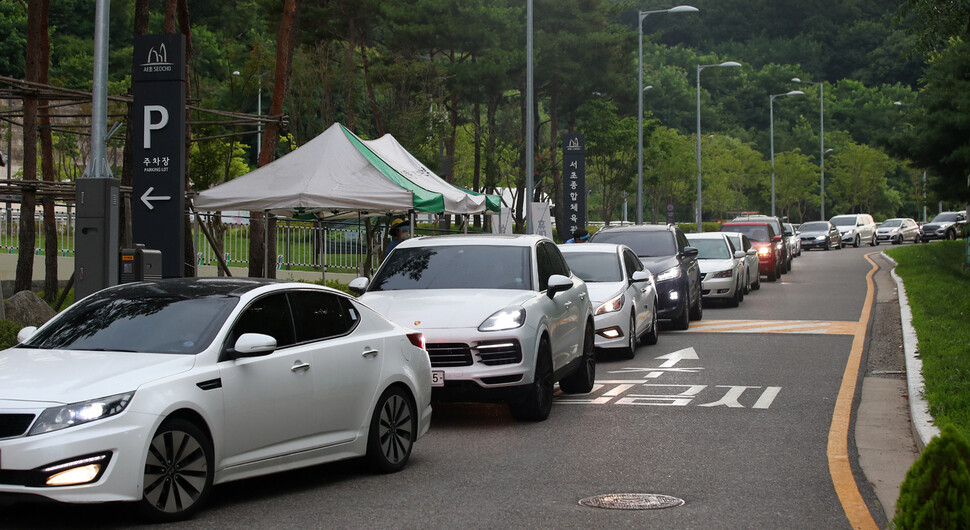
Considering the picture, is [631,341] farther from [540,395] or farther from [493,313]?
[493,313]

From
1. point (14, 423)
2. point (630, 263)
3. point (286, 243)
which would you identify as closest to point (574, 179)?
point (286, 243)

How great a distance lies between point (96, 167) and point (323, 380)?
6.61m

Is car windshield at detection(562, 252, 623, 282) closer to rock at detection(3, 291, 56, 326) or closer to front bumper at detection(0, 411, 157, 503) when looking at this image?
rock at detection(3, 291, 56, 326)

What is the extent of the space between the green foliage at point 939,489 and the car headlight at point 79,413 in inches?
162

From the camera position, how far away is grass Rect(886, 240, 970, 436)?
33.2 ft

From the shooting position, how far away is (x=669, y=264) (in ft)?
65.7

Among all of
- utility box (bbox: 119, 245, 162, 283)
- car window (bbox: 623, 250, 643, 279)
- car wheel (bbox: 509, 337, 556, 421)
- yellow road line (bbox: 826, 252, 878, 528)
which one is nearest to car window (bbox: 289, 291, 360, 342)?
car wheel (bbox: 509, 337, 556, 421)

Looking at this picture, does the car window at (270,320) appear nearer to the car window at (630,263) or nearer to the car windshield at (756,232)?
the car window at (630,263)

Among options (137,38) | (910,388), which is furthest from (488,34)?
(910,388)

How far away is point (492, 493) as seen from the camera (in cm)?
769

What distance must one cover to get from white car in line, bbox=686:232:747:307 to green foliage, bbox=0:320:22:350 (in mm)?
15078

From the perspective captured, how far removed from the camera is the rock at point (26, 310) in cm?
1705

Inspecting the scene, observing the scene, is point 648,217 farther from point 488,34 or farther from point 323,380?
point 323,380

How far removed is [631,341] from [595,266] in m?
1.42
